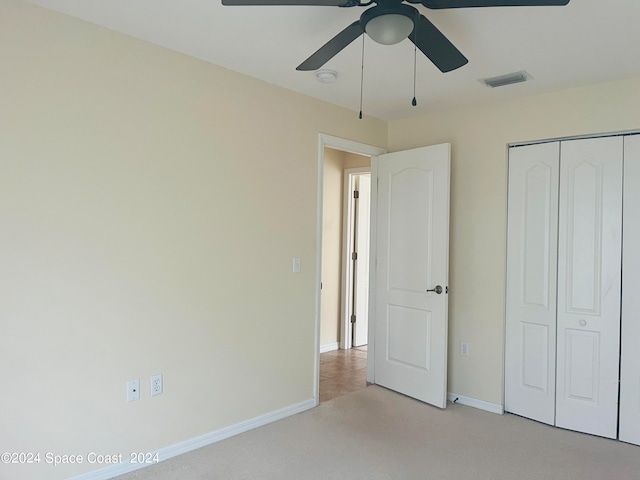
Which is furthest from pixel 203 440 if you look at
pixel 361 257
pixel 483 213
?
pixel 361 257

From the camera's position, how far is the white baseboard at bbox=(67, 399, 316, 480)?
2.33 meters

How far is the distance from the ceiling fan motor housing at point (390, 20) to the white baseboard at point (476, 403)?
9.68 ft

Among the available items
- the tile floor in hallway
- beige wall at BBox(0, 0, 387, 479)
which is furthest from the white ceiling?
the tile floor in hallway

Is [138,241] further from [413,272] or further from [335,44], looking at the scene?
[413,272]

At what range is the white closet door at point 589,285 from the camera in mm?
2949

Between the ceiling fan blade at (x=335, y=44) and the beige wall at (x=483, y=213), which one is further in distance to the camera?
the beige wall at (x=483, y=213)

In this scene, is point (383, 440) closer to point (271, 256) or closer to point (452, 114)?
point (271, 256)

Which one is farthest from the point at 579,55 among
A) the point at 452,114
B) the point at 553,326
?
the point at 553,326

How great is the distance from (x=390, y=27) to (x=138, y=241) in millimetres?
1758

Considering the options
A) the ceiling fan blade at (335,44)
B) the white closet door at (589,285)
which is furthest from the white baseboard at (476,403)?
the ceiling fan blade at (335,44)

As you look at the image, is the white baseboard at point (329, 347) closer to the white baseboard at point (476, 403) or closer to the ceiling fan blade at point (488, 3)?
the white baseboard at point (476, 403)

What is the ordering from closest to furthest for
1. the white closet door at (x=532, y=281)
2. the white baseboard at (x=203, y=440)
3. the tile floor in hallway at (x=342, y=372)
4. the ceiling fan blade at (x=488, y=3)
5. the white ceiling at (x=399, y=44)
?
the ceiling fan blade at (x=488, y=3) → the white ceiling at (x=399, y=44) → the white baseboard at (x=203, y=440) → the white closet door at (x=532, y=281) → the tile floor in hallway at (x=342, y=372)

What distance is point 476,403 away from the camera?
352 centimetres

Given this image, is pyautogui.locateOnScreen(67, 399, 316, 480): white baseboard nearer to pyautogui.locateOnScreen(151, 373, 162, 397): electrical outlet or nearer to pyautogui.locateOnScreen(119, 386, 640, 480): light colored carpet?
pyautogui.locateOnScreen(119, 386, 640, 480): light colored carpet
